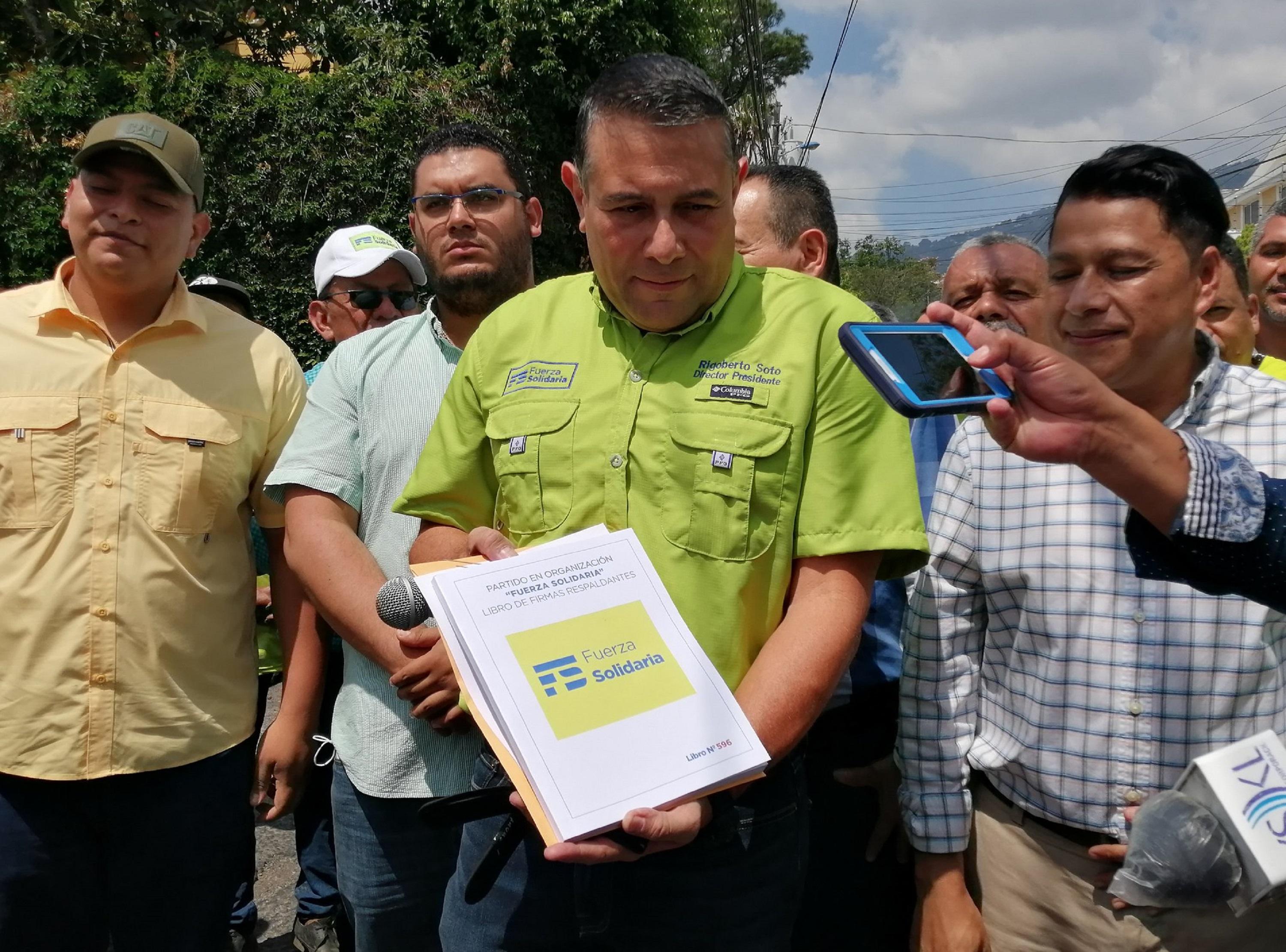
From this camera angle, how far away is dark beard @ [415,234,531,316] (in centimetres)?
280

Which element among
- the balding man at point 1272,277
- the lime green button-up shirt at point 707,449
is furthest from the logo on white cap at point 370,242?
the balding man at point 1272,277

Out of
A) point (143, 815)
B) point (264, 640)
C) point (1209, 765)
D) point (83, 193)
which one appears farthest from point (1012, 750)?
point (83, 193)

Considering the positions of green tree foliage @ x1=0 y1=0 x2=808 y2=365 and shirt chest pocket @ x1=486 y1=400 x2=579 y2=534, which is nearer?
shirt chest pocket @ x1=486 y1=400 x2=579 y2=534

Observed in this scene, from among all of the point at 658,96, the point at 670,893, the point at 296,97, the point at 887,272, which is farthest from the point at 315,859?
the point at 887,272

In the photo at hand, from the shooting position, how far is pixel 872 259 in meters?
73.2

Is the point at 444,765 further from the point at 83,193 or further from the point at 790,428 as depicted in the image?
the point at 83,193

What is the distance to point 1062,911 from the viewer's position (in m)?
2.01

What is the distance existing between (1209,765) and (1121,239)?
3.57ft

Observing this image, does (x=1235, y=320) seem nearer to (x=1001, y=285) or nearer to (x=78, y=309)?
(x=1001, y=285)

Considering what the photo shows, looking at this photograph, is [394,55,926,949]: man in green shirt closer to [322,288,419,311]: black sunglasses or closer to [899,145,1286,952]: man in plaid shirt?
[899,145,1286,952]: man in plaid shirt

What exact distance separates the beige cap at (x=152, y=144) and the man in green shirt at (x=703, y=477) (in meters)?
1.43

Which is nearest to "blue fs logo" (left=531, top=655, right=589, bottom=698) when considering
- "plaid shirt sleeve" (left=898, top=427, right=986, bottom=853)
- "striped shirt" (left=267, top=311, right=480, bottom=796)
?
"striped shirt" (left=267, top=311, right=480, bottom=796)

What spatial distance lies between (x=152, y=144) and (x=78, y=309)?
499 mm

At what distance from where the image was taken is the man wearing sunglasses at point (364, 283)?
411cm
